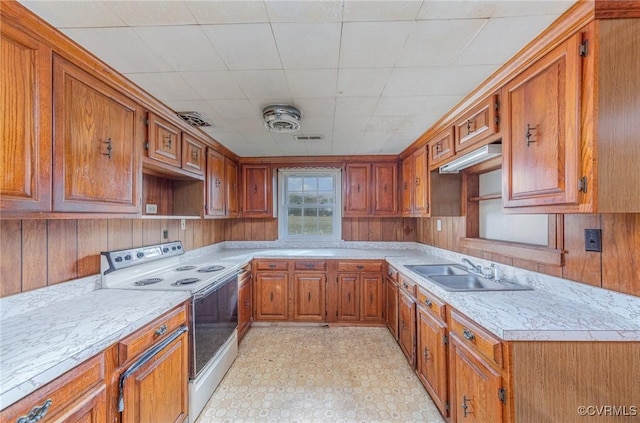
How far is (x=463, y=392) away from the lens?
1.46 metres

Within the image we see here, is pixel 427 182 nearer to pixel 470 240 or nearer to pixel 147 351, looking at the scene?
pixel 470 240

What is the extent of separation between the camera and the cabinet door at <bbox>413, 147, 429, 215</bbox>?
272 cm

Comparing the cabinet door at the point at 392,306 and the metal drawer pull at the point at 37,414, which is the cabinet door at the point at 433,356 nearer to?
the cabinet door at the point at 392,306

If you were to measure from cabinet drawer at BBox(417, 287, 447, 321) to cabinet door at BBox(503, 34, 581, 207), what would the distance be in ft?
2.55

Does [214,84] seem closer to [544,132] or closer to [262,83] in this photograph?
[262,83]

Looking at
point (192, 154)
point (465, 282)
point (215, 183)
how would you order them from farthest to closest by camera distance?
point (215, 183), point (192, 154), point (465, 282)

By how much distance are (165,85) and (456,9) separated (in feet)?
5.50

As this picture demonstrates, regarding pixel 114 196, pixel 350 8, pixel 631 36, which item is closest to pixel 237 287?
pixel 114 196

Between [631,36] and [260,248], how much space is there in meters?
3.76

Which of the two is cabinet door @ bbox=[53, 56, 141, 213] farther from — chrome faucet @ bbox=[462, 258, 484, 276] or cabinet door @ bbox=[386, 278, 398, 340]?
chrome faucet @ bbox=[462, 258, 484, 276]

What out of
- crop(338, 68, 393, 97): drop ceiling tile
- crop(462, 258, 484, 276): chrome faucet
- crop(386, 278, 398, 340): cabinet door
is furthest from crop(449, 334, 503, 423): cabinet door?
crop(338, 68, 393, 97): drop ceiling tile

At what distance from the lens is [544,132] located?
1.27m

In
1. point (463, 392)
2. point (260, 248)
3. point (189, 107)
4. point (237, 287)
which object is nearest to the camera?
point (463, 392)

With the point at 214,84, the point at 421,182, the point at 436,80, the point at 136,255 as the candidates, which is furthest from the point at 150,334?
the point at 421,182
